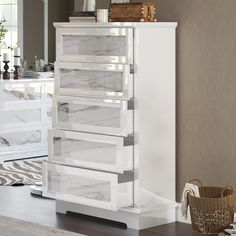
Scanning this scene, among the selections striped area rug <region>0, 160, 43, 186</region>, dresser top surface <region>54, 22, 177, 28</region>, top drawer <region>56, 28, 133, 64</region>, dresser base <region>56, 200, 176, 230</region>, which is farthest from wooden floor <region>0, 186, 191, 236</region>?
dresser top surface <region>54, 22, 177, 28</region>

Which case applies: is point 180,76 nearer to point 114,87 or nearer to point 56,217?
point 114,87

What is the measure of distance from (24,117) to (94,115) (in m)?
2.95

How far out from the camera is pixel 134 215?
201 inches

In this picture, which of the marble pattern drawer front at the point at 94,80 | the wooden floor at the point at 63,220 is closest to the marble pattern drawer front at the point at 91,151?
the marble pattern drawer front at the point at 94,80

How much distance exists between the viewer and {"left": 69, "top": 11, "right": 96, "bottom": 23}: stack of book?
5242mm

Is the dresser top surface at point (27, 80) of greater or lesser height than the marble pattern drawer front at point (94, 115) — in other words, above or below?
above

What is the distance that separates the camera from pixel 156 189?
519 centimetres

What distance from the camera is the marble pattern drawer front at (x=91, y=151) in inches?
197

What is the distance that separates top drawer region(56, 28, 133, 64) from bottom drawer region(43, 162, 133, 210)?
75 centimetres

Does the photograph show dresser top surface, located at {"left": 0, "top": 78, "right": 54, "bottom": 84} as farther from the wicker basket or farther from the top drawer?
the wicker basket

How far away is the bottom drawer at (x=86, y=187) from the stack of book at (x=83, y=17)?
1.00 meters

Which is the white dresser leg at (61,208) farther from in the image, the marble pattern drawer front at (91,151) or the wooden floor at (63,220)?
the marble pattern drawer front at (91,151)

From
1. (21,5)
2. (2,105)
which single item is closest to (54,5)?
(21,5)

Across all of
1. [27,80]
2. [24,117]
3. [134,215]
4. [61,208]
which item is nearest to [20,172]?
[24,117]
